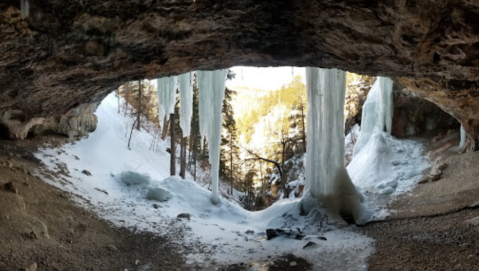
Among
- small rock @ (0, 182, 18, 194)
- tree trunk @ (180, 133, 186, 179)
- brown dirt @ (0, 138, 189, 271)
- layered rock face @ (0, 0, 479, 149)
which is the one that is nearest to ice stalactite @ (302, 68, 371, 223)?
layered rock face @ (0, 0, 479, 149)

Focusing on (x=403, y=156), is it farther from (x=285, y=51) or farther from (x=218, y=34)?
(x=218, y=34)

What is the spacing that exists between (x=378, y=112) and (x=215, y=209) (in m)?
7.83

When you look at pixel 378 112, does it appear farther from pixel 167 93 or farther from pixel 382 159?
pixel 167 93

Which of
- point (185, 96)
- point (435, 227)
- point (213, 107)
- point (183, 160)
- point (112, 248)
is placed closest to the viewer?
→ point (112, 248)

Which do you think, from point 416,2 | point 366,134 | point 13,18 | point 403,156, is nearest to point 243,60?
point 416,2

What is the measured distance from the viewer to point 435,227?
6086 mm

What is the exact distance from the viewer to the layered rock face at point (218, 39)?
358cm

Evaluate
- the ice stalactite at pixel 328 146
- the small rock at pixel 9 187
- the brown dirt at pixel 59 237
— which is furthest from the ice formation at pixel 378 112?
the small rock at pixel 9 187

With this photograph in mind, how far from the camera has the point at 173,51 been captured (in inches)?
196

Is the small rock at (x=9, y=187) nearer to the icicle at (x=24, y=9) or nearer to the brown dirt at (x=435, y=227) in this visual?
the icicle at (x=24, y=9)

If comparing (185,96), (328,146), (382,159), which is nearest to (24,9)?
(328,146)

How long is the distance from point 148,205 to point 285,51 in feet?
19.9

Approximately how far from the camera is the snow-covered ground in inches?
249

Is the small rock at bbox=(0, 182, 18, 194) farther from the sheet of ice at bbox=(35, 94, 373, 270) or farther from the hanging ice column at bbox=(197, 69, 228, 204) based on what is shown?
the hanging ice column at bbox=(197, 69, 228, 204)
